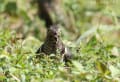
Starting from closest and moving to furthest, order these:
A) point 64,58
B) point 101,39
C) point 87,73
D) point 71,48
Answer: point 87,73, point 64,58, point 71,48, point 101,39

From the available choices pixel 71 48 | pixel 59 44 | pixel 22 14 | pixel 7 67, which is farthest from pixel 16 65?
pixel 22 14

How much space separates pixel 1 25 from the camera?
666cm

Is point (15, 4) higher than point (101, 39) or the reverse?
higher

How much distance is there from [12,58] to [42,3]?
21.6 ft

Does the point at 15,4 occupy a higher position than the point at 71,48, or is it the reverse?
the point at 15,4

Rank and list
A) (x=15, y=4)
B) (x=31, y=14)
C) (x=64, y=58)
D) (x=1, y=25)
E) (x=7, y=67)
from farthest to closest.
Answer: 1. (x=31, y=14)
2. (x=15, y=4)
3. (x=1, y=25)
4. (x=64, y=58)
5. (x=7, y=67)

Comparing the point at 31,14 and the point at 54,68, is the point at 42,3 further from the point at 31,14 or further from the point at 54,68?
the point at 54,68

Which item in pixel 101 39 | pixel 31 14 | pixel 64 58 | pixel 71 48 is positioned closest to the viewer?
pixel 64 58

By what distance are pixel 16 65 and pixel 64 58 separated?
1.93 ft

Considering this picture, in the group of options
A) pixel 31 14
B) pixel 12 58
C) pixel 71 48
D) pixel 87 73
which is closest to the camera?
pixel 87 73

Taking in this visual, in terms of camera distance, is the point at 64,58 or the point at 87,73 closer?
the point at 87,73

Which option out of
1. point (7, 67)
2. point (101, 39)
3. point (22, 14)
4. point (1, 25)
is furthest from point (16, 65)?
point (22, 14)

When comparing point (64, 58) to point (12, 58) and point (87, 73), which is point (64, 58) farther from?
point (87, 73)

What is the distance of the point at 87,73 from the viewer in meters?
3.31
